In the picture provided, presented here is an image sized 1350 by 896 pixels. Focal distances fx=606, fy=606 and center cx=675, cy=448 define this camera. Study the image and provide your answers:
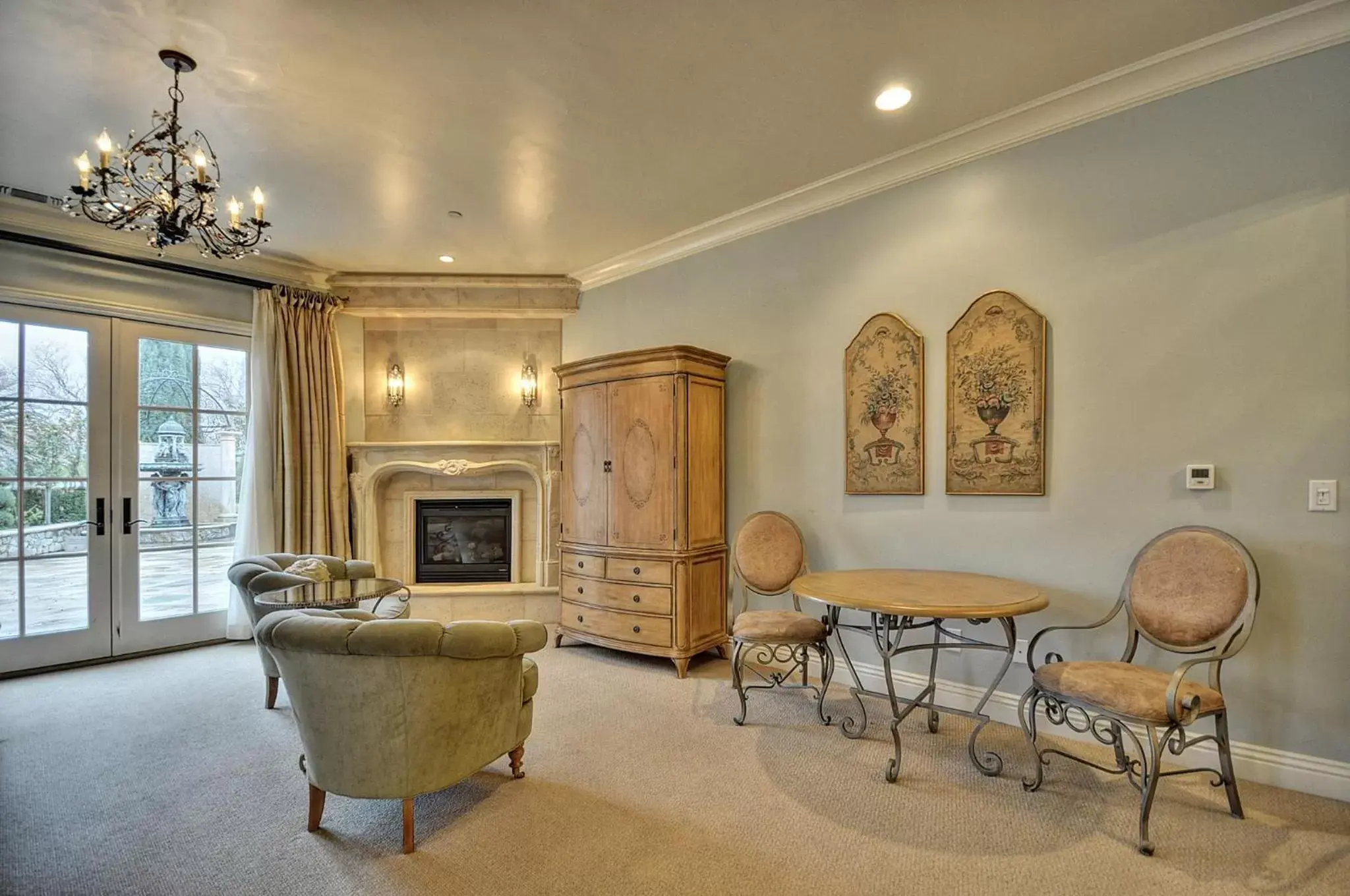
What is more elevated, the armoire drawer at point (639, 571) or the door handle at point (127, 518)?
the door handle at point (127, 518)

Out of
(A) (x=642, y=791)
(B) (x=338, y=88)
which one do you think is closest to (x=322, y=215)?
(B) (x=338, y=88)

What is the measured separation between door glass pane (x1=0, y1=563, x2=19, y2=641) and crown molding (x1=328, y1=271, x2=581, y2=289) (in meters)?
Answer: 2.80

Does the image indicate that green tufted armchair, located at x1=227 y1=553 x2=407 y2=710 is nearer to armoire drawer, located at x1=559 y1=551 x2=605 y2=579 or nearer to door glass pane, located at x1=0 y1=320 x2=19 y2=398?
armoire drawer, located at x1=559 y1=551 x2=605 y2=579

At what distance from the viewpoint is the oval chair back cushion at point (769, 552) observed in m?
3.53

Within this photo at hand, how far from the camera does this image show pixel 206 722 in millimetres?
3074

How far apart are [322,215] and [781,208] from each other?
116 inches

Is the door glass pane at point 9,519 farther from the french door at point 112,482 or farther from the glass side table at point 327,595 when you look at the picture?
the glass side table at point 327,595

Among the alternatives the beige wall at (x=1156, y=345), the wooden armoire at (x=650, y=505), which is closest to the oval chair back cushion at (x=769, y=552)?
the beige wall at (x=1156, y=345)

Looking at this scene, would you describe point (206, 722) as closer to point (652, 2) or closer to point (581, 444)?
point (581, 444)

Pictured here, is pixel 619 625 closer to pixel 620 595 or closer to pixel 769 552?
pixel 620 595

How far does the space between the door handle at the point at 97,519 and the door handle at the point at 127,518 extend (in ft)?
0.34

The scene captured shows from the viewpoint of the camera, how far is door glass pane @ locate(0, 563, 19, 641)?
12.1 feet

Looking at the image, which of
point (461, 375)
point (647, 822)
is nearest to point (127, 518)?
point (461, 375)

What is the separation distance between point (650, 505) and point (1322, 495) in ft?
9.96
